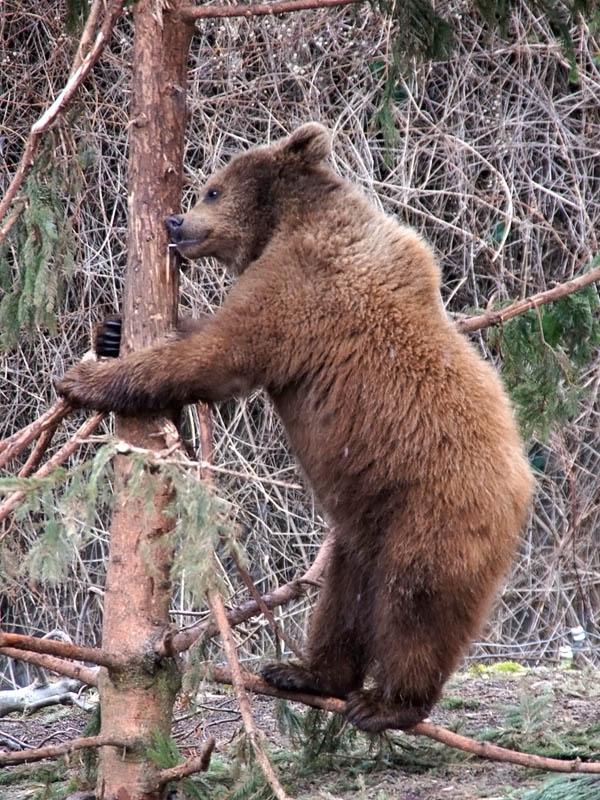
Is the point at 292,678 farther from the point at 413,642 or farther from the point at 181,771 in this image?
the point at 181,771

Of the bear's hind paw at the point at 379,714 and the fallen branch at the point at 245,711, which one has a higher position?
the fallen branch at the point at 245,711

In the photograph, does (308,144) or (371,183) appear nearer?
(308,144)

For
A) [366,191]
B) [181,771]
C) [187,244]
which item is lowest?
[181,771]

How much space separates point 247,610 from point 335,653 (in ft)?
1.47

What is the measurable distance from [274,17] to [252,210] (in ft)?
12.6

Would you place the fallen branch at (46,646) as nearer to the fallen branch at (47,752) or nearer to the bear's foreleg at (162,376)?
the fallen branch at (47,752)

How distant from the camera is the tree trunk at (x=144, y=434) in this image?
3572mm

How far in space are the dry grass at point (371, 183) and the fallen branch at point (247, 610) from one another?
9.60 ft

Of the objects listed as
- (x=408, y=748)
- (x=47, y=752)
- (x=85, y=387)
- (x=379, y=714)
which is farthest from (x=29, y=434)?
(x=408, y=748)

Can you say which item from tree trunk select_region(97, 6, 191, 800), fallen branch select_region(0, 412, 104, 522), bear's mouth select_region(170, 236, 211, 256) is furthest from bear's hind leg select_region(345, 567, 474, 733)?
bear's mouth select_region(170, 236, 211, 256)

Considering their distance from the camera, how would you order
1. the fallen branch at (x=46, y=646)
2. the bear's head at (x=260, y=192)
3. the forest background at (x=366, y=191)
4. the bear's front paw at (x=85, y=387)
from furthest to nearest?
the forest background at (x=366, y=191) < the bear's head at (x=260, y=192) < the bear's front paw at (x=85, y=387) < the fallen branch at (x=46, y=646)

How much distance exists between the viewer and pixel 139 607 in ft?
11.8

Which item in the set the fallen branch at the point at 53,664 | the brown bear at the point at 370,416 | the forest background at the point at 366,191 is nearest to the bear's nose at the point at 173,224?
Result: the brown bear at the point at 370,416

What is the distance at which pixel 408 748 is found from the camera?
14.5ft
